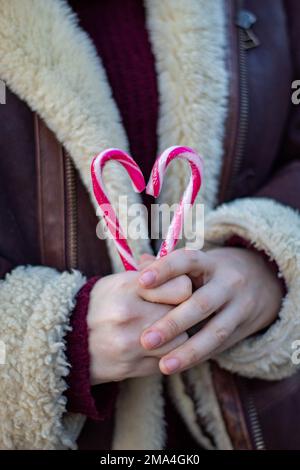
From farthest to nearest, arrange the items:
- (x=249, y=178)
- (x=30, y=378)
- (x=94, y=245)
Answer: (x=249, y=178)
(x=94, y=245)
(x=30, y=378)

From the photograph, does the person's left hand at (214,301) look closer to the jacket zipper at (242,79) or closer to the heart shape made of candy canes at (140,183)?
the heart shape made of candy canes at (140,183)

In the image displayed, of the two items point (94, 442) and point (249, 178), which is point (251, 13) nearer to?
point (249, 178)

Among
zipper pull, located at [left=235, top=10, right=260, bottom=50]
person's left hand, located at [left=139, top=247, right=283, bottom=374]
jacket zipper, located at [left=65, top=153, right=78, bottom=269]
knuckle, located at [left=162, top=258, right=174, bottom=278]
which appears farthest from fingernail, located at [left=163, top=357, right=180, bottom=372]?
zipper pull, located at [left=235, top=10, right=260, bottom=50]

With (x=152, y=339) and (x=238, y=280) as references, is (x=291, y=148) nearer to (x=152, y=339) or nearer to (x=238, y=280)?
(x=238, y=280)

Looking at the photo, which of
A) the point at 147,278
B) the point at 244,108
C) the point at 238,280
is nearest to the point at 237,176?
the point at 244,108

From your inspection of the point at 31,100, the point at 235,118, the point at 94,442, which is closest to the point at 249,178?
the point at 235,118

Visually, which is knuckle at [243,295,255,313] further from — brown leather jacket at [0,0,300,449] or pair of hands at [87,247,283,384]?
brown leather jacket at [0,0,300,449]

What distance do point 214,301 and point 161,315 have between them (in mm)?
68

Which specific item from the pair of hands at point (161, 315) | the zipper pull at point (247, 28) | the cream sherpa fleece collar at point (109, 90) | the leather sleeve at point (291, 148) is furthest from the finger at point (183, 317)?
the zipper pull at point (247, 28)

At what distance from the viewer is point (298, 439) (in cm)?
86

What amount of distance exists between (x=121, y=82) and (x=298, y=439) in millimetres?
589

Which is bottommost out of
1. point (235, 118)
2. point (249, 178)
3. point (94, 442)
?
point (94, 442)

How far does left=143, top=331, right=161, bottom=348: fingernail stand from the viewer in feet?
2.22

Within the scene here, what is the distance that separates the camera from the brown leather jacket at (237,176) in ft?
2.59
